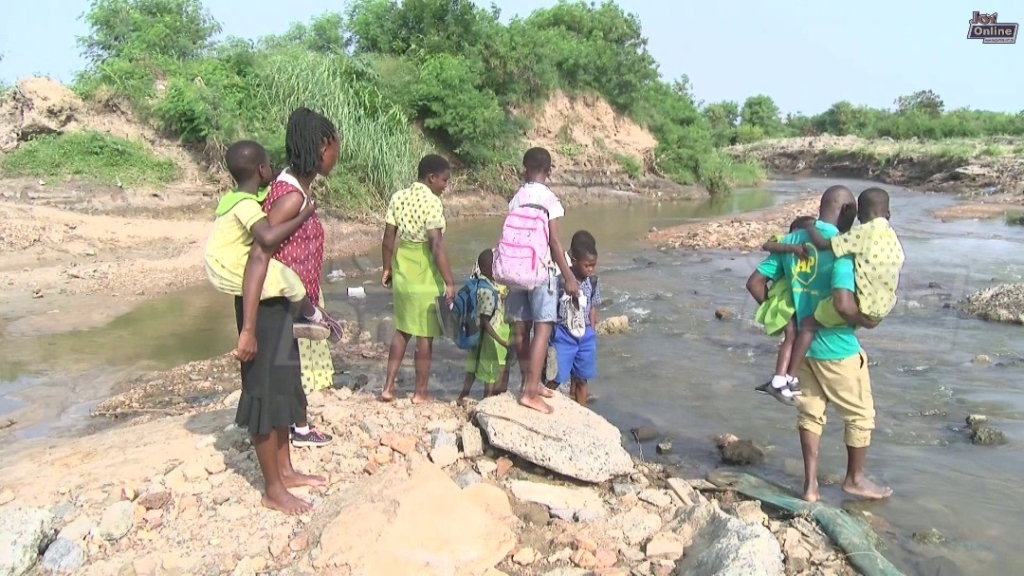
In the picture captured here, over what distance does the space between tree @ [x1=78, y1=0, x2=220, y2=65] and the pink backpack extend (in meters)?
Result: 16.3

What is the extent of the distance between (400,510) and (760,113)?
68.2 m

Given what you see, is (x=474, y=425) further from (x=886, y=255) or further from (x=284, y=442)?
(x=886, y=255)

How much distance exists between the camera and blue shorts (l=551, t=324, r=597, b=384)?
4969 mm

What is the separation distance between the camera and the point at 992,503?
442 centimetres

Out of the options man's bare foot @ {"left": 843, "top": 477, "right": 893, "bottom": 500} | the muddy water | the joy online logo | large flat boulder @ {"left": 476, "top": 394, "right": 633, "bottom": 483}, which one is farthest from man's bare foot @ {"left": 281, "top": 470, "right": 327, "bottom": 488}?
the joy online logo

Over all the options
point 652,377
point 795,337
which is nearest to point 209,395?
point 652,377

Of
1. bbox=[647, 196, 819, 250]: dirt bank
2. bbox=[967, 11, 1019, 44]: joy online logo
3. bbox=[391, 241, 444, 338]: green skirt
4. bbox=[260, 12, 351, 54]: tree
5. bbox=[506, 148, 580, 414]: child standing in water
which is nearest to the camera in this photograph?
bbox=[506, 148, 580, 414]: child standing in water

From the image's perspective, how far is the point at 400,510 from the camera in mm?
3365

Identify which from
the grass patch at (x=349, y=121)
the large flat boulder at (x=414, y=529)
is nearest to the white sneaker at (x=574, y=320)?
the large flat boulder at (x=414, y=529)

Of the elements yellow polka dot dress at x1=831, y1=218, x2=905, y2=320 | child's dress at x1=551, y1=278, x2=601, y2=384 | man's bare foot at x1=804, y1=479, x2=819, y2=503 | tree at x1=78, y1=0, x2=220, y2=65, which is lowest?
man's bare foot at x1=804, y1=479, x2=819, y2=503

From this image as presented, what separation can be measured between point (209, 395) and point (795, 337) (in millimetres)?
4529

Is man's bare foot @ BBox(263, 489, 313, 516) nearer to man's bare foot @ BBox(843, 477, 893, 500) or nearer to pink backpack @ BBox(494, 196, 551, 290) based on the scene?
pink backpack @ BBox(494, 196, 551, 290)

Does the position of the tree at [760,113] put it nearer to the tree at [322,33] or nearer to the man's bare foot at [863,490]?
the tree at [322,33]

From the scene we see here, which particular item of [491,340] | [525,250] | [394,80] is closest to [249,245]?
[525,250]
